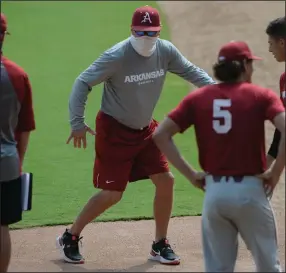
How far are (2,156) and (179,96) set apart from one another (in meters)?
7.03

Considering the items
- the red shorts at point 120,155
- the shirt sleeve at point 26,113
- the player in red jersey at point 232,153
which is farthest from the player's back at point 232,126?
the red shorts at point 120,155

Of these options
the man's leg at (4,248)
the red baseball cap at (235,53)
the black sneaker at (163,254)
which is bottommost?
the black sneaker at (163,254)

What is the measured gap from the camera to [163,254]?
5637mm

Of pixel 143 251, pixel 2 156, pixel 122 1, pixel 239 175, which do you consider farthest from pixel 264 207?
pixel 122 1

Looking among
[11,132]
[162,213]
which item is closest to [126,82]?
[162,213]

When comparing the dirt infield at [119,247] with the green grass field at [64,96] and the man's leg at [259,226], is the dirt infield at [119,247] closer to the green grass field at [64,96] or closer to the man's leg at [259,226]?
the green grass field at [64,96]

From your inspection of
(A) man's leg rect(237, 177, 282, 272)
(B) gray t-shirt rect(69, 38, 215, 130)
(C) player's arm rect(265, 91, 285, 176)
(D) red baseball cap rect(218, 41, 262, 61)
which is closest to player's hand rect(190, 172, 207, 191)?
(A) man's leg rect(237, 177, 282, 272)

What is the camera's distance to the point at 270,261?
4.20 meters

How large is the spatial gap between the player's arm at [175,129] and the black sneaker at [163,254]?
1.41 metres

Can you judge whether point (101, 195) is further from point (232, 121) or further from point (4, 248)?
Result: point (232, 121)

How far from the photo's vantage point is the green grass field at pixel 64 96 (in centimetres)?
723

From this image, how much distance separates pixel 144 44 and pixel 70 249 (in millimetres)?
1565

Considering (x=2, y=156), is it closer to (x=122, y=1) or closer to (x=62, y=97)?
(x=62, y=97)

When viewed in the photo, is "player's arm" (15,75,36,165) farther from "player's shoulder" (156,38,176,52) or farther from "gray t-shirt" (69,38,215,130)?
"player's shoulder" (156,38,176,52)
